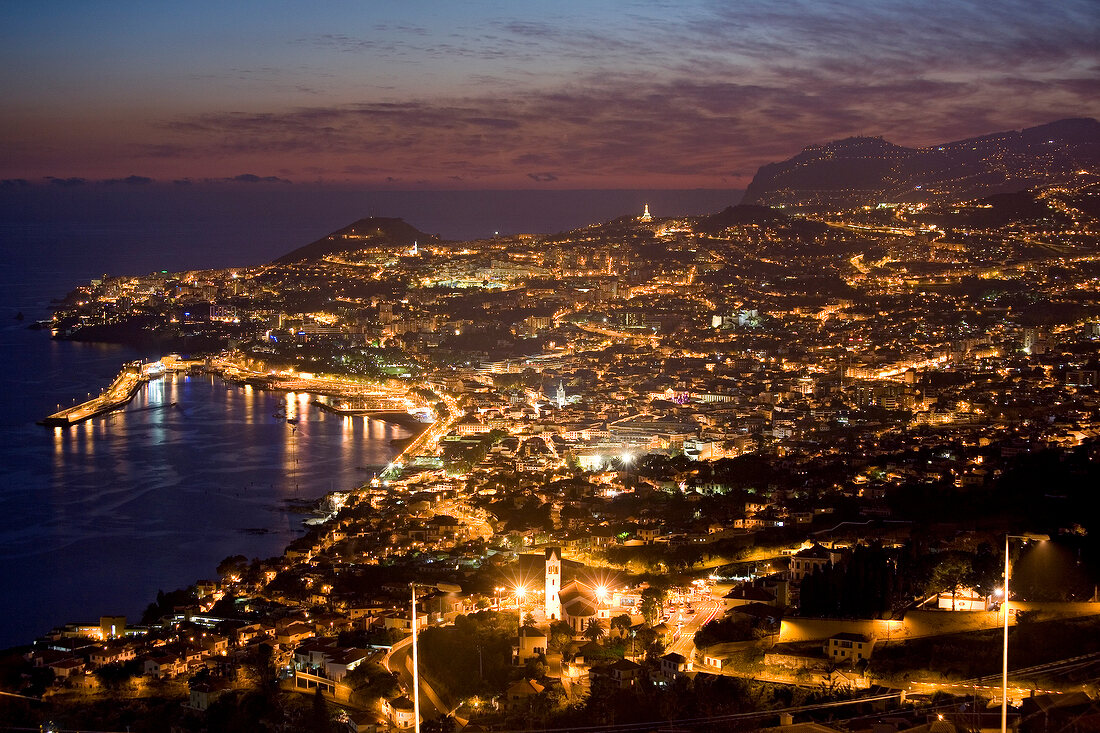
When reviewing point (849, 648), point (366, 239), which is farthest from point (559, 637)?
point (366, 239)

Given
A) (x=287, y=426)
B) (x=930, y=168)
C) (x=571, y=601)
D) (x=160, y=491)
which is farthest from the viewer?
(x=930, y=168)

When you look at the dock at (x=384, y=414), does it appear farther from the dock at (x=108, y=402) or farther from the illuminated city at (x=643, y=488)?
the dock at (x=108, y=402)

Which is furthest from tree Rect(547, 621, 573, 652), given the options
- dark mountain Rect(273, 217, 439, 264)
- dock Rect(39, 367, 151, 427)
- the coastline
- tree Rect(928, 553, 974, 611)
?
dark mountain Rect(273, 217, 439, 264)

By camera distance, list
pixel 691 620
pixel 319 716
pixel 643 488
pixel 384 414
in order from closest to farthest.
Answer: pixel 319 716
pixel 691 620
pixel 643 488
pixel 384 414

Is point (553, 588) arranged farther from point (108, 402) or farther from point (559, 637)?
point (108, 402)

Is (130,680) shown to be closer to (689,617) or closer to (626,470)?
(689,617)

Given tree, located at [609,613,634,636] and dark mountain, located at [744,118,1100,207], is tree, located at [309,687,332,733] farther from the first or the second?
dark mountain, located at [744,118,1100,207]
